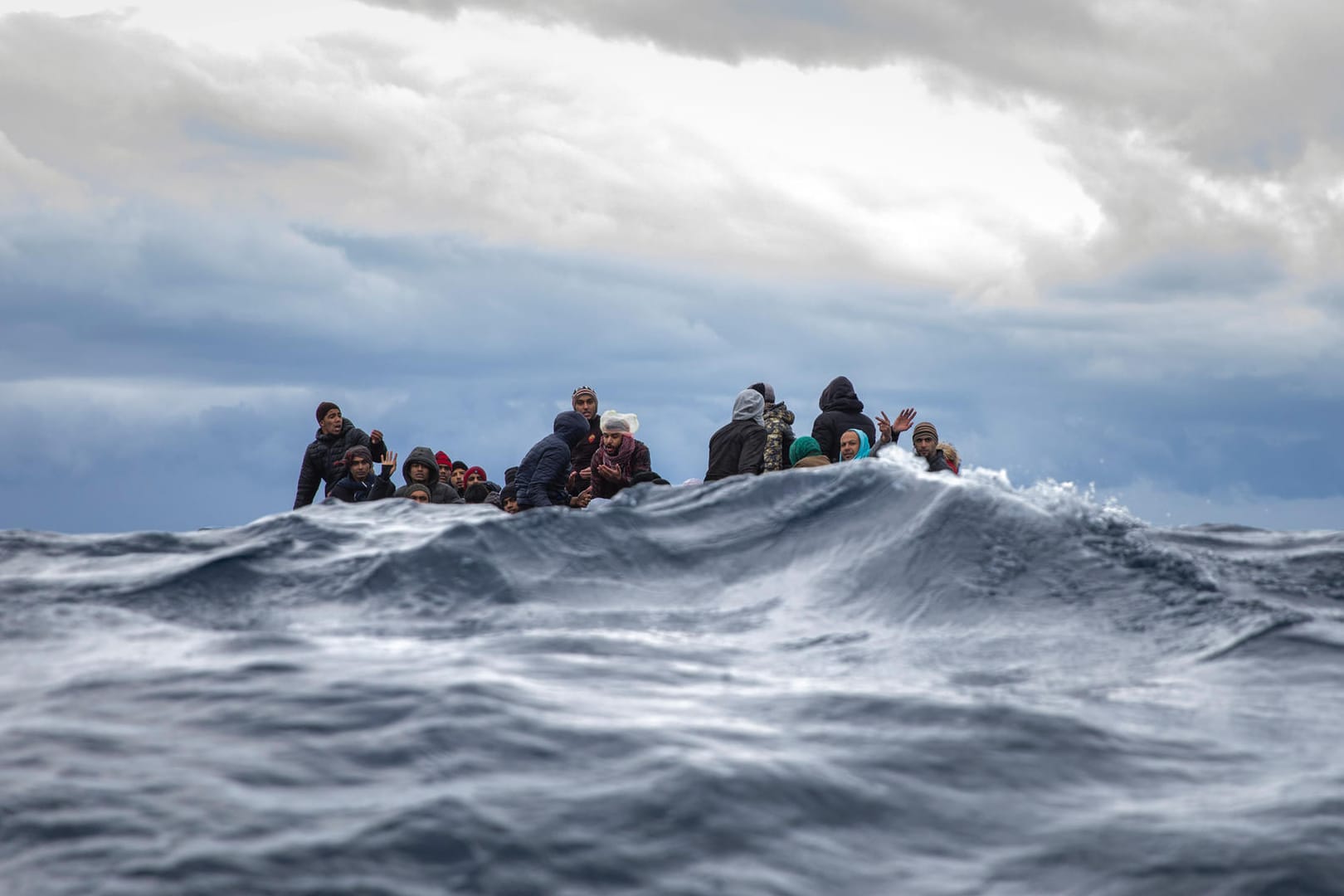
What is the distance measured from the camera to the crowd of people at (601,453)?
11953 mm

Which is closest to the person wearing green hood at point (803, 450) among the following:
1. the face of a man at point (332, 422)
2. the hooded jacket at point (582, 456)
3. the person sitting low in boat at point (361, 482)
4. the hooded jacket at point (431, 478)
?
the hooded jacket at point (582, 456)

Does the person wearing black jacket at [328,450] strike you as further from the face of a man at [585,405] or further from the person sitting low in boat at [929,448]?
the person sitting low in boat at [929,448]

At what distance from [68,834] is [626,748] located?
186 centimetres

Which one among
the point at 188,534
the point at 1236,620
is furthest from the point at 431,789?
the point at 188,534

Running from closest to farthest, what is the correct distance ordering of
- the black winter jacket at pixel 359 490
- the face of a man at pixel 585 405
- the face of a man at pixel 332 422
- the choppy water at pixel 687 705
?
the choppy water at pixel 687 705 → the face of a man at pixel 585 405 → the black winter jacket at pixel 359 490 → the face of a man at pixel 332 422

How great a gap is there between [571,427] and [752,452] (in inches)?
76.1

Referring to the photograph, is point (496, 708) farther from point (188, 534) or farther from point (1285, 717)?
point (188, 534)

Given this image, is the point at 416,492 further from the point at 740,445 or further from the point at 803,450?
the point at 803,450

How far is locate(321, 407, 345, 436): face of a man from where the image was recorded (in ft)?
47.2

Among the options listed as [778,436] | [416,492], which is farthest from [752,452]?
[416,492]

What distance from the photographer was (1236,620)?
22.0 feet

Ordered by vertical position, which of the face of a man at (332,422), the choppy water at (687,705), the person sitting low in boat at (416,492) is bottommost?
the choppy water at (687,705)

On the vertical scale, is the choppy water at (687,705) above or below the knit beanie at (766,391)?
below

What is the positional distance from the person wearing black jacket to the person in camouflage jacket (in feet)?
15.0
